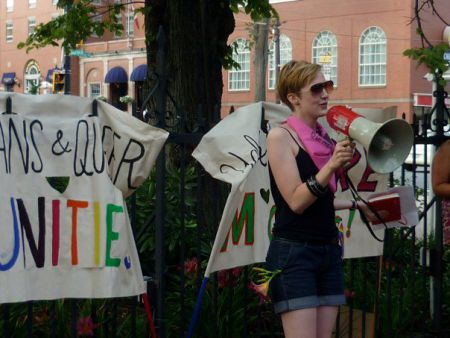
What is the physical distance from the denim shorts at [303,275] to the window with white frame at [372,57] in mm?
36367

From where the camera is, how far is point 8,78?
188 ft

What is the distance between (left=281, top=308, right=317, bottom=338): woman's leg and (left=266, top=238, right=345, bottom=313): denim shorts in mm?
27

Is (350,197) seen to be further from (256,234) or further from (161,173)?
(161,173)

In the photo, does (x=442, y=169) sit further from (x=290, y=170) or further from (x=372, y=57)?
(x=372, y=57)

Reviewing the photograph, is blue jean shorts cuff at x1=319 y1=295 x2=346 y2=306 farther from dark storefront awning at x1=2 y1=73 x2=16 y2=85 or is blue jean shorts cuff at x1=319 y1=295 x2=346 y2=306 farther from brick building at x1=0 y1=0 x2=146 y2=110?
dark storefront awning at x1=2 y1=73 x2=16 y2=85

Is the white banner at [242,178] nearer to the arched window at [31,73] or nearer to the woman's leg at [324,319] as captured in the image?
the woman's leg at [324,319]

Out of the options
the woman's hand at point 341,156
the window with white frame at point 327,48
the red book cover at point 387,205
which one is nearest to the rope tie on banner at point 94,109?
the woman's hand at point 341,156

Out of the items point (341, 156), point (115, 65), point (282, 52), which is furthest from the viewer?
point (115, 65)

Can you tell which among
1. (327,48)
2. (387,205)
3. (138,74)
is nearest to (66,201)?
(387,205)

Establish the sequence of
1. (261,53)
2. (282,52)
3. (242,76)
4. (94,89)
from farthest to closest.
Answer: (94,89) → (242,76) → (282,52) → (261,53)

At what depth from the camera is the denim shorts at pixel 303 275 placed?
3.31 m

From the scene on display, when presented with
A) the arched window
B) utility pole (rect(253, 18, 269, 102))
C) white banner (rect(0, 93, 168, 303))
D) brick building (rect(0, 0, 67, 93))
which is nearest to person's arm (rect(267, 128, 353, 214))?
white banner (rect(0, 93, 168, 303))

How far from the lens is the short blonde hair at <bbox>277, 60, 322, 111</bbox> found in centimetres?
341

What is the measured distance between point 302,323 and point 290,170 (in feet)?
2.25
